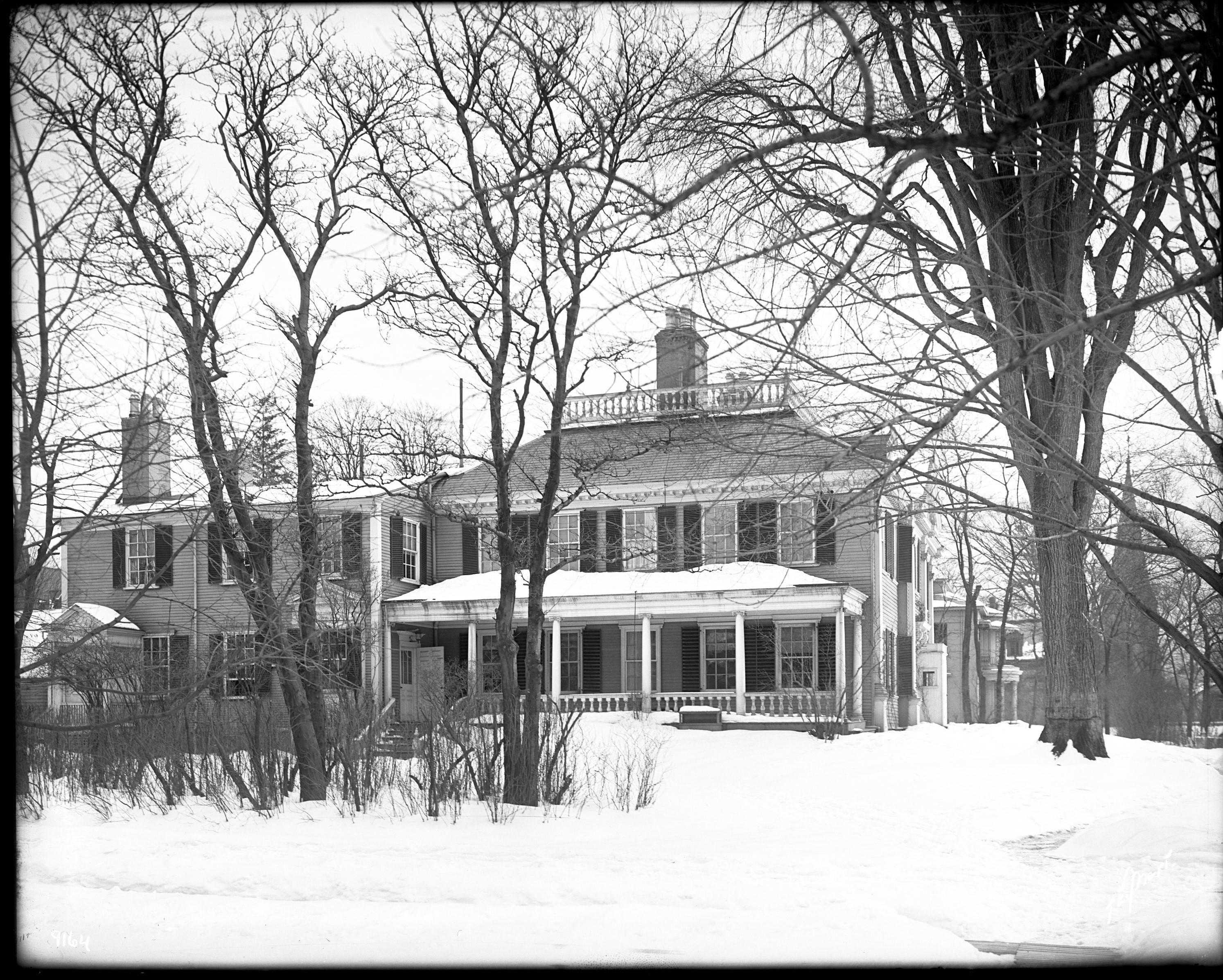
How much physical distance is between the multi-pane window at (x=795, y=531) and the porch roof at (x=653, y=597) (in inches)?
12.6

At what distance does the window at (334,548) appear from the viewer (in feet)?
48.9

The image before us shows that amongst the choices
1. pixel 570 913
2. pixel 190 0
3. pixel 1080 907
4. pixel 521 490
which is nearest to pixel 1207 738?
pixel 521 490

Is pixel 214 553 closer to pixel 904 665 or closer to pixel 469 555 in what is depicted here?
pixel 469 555

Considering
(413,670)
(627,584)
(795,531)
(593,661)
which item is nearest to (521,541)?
(795,531)

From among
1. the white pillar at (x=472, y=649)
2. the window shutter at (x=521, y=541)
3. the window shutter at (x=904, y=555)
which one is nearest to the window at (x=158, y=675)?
the window shutter at (x=521, y=541)

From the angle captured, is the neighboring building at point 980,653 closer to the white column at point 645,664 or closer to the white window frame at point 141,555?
the white column at point 645,664

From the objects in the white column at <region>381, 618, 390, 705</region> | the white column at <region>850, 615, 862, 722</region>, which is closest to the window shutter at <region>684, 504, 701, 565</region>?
the white column at <region>850, 615, 862, 722</region>

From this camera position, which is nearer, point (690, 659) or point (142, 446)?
point (142, 446)

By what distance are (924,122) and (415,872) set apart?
19.1 feet

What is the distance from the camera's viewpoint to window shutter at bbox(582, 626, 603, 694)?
25297 millimetres

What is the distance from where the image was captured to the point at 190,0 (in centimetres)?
637

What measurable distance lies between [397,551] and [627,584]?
5531 millimetres

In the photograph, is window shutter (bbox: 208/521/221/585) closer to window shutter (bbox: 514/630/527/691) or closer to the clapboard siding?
the clapboard siding

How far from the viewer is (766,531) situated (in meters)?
20.4
